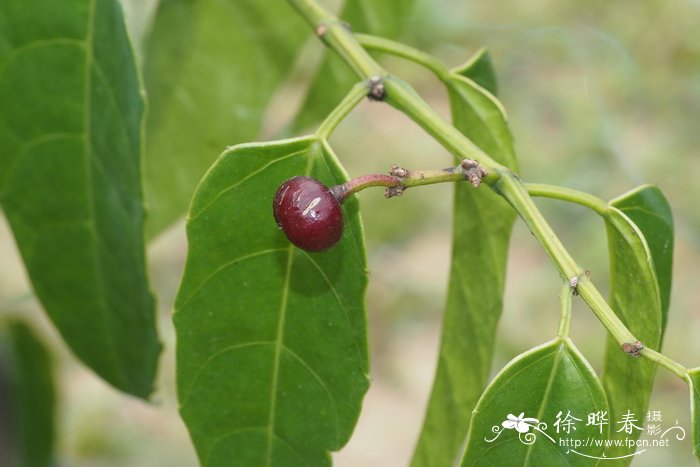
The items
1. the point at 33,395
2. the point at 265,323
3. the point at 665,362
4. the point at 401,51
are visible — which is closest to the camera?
the point at 665,362

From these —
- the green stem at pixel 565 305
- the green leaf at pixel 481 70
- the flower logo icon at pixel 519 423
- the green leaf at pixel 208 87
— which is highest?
the green leaf at pixel 208 87

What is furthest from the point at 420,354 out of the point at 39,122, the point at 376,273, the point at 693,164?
the point at 39,122

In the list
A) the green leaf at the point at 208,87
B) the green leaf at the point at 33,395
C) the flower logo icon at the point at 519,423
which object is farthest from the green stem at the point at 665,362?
the green leaf at the point at 33,395


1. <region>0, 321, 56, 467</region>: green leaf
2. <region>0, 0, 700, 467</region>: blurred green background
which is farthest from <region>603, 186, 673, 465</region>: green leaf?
<region>0, 0, 700, 467</region>: blurred green background

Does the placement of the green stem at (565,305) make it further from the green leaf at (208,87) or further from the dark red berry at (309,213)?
the green leaf at (208,87)

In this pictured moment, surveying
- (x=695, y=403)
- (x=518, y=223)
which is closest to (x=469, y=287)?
(x=695, y=403)

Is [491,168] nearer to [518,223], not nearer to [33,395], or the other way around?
[33,395]
